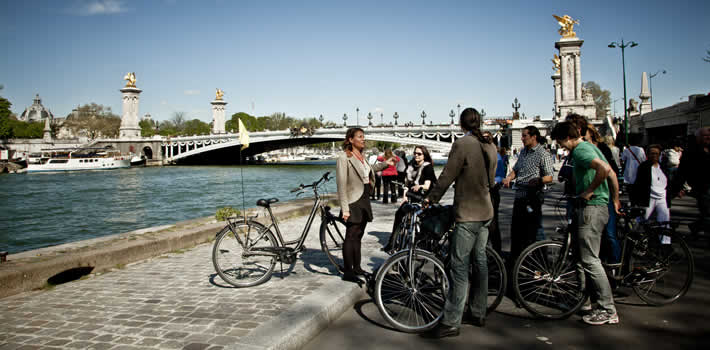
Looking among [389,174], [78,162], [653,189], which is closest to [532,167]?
[653,189]

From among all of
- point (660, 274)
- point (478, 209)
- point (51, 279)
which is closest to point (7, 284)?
point (51, 279)

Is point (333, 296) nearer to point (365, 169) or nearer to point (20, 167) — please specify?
point (365, 169)

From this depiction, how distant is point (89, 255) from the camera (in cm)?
526

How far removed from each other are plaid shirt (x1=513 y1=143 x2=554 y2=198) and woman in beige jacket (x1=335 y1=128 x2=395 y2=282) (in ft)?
4.89

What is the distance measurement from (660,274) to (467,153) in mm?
2056

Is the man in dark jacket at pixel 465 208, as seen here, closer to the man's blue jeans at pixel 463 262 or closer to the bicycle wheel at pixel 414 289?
the man's blue jeans at pixel 463 262

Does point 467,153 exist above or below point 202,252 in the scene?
above

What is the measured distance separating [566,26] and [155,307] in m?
34.3

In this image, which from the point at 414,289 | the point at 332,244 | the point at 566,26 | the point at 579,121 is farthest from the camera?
the point at 566,26

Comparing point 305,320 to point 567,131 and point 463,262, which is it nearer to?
point 463,262

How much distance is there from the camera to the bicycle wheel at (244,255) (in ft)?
14.9

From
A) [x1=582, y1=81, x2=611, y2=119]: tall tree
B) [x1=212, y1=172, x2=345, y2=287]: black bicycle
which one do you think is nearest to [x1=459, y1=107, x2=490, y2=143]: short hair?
[x1=212, y1=172, x2=345, y2=287]: black bicycle

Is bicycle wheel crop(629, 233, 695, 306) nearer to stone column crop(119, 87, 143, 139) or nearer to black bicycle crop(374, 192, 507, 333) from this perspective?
black bicycle crop(374, 192, 507, 333)

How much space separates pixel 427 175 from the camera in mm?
6148
